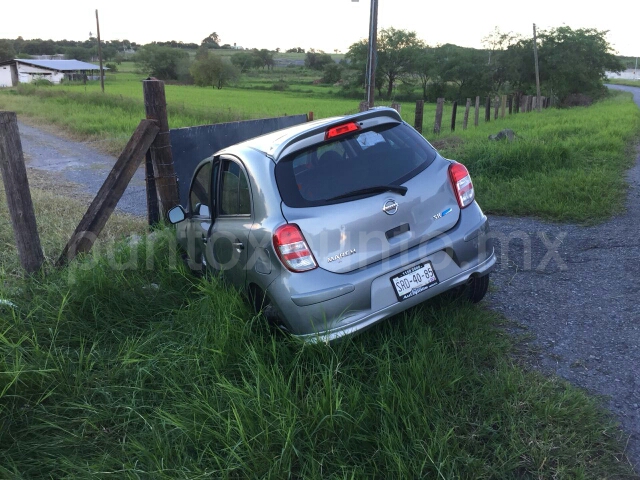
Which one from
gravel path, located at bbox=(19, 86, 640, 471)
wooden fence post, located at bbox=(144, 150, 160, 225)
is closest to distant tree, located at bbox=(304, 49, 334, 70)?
wooden fence post, located at bbox=(144, 150, 160, 225)

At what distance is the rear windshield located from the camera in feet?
10.8

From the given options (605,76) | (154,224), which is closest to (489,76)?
(605,76)

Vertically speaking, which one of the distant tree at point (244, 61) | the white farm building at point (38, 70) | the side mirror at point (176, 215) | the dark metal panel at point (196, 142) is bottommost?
the side mirror at point (176, 215)

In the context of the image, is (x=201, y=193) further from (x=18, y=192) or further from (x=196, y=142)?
(x=196, y=142)

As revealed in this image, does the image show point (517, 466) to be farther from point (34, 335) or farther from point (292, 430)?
point (34, 335)

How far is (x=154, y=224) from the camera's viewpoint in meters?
6.11

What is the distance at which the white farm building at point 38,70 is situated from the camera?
7394 centimetres

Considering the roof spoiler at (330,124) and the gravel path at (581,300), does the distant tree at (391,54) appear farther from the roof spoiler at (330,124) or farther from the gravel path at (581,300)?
the roof spoiler at (330,124)

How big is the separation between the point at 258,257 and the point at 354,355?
87cm

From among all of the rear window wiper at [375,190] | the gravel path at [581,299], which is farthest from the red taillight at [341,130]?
the gravel path at [581,299]

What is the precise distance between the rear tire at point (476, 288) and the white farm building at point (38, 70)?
268ft

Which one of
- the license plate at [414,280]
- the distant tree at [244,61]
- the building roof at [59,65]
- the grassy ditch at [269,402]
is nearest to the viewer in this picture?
the grassy ditch at [269,402]

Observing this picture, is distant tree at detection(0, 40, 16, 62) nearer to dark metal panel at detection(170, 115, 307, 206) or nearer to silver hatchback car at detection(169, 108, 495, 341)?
dark metal panel at detection(170, 115, 307, 206)

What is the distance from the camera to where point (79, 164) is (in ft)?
43.4
